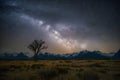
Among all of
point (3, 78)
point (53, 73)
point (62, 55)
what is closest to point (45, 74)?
point (53, 73)

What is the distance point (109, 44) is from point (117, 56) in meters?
0.60

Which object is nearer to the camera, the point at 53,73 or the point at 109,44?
the point at 53,73

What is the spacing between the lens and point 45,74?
22.5ft

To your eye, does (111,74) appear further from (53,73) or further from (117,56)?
(53,73)

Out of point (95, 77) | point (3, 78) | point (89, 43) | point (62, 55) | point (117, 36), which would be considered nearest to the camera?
point (95, 77)

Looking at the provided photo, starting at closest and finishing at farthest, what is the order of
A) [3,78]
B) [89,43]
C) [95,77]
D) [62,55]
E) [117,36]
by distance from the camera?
[95,77] → [3,78] → [117,36] → [89,43] → [62,55]

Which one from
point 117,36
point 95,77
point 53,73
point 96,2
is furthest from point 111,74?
point 96,2

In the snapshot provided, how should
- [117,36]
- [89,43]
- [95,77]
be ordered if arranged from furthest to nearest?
[89,43] < [117,36] < [95,77]

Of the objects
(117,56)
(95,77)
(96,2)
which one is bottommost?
(95,77)

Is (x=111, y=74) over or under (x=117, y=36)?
under

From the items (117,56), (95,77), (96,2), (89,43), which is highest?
(96,2)

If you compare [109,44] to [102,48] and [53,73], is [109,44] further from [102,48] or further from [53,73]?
[53,73]

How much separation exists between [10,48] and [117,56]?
4221 mm

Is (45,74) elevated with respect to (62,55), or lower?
lower
